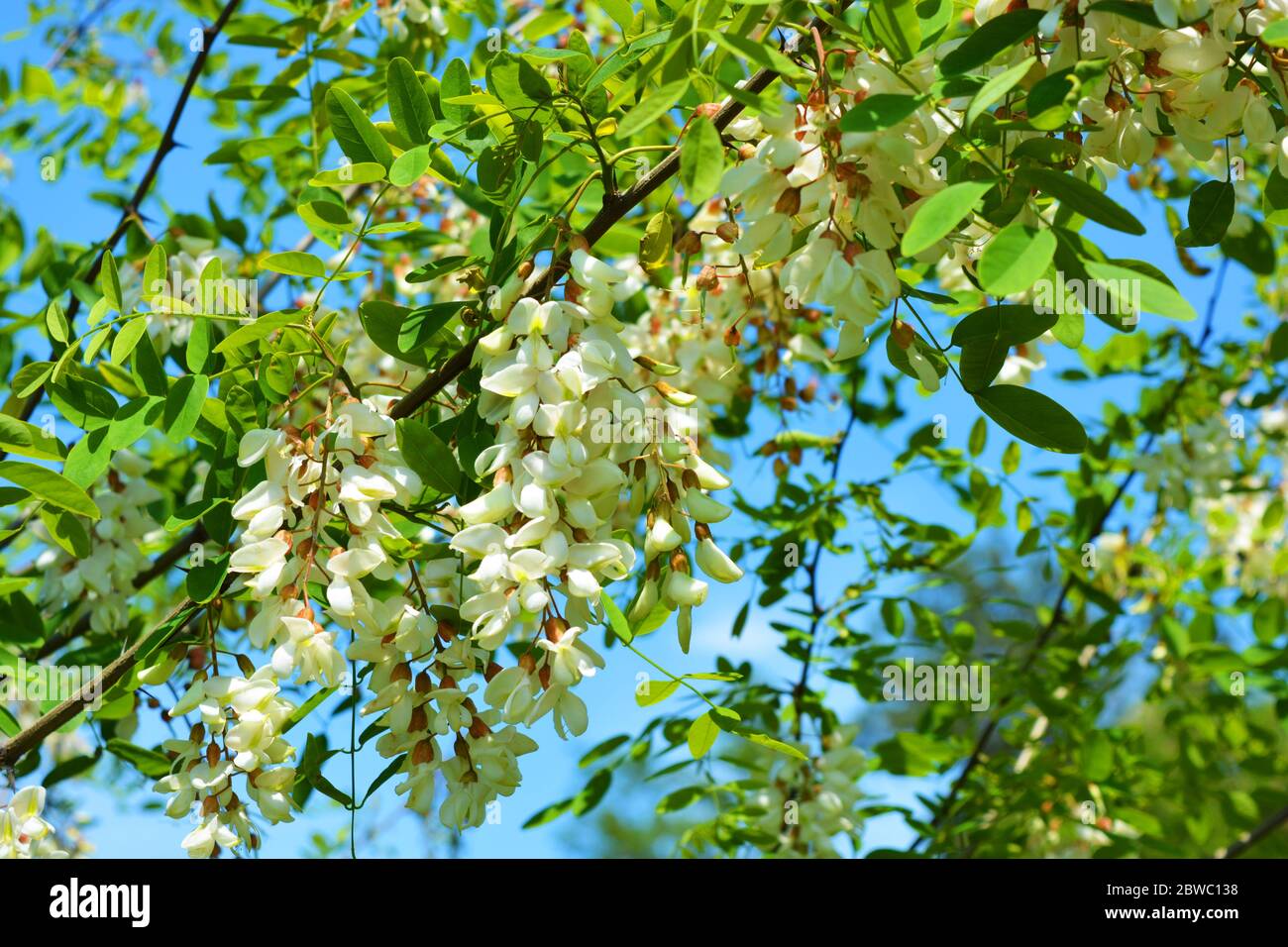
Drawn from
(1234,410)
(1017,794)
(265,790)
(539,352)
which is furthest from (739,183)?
(1234,410)

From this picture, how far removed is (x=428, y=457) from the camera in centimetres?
112

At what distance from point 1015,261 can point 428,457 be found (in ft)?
1.92

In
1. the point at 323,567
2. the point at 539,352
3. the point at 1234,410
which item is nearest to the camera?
the point at 539,352

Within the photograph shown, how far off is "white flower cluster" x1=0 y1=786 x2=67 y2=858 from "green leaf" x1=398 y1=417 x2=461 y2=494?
0.67 metres

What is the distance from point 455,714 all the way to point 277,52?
4.64ft

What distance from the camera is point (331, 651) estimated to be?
42.3 inches

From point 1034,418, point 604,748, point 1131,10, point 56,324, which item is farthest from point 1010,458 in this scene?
point 56,324

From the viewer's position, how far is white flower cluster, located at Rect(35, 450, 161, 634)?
1725mm

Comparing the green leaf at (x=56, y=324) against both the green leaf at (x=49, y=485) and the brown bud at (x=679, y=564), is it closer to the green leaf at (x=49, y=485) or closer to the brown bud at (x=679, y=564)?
the green leaf at (x=49, y=485)

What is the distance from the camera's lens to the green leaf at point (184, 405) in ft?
4.09

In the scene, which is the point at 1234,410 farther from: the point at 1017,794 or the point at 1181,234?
the point at 1181,234

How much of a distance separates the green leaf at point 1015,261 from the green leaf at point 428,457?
0.55m

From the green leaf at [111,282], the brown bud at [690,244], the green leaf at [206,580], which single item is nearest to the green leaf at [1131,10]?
the brown bud at [690,244]

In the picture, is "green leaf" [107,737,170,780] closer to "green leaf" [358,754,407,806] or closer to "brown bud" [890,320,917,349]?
"green leaf" [358,754,407,806]
